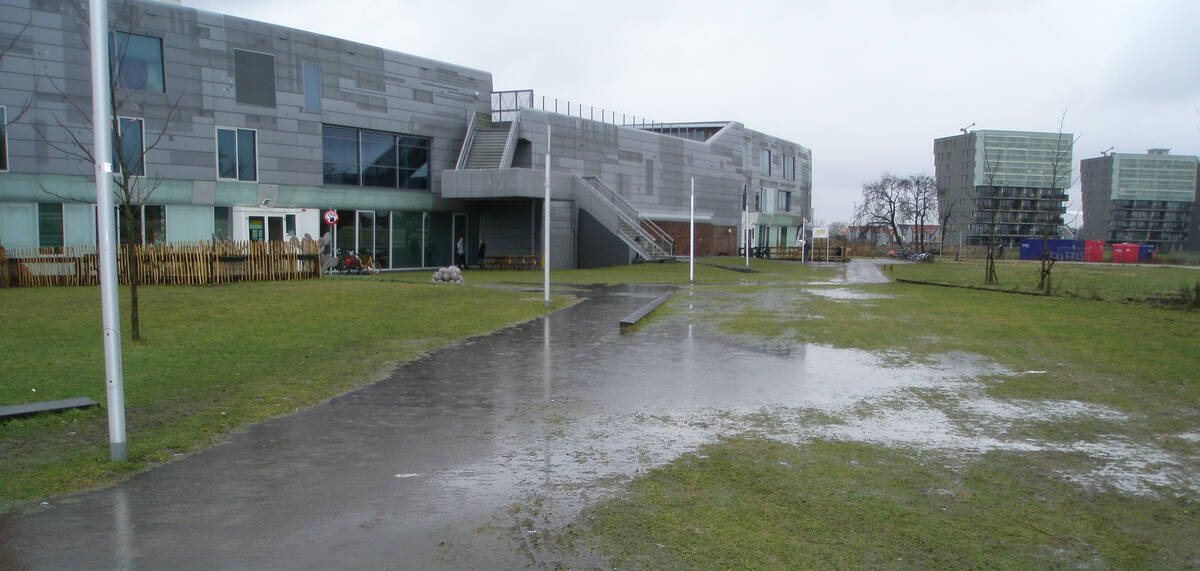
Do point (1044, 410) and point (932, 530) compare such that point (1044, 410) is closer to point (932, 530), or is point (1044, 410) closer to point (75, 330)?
point (932, 530)

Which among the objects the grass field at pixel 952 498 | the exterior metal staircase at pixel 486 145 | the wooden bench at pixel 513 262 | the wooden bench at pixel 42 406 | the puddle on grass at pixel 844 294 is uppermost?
the exterior metal staircase at pixel 486 145

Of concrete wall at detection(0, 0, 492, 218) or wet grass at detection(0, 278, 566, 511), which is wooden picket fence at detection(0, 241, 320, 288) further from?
concrete wall at detection(0, 0, 492, 218)

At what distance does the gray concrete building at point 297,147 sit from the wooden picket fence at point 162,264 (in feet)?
7.56

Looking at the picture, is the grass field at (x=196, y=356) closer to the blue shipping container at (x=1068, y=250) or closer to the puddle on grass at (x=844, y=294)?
the puddle on grass at (x=844, y=294)

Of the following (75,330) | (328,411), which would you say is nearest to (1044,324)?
(328,411)

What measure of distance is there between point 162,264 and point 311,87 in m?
13.2

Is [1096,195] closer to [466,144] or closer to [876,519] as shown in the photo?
[466,144]

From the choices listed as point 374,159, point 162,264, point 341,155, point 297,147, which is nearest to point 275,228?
point 297,147

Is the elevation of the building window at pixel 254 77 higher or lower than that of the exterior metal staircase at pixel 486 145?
higher

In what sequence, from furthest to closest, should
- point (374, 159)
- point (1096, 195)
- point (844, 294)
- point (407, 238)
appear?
point (1096, 195) < point (407, 238) < point (374, 159) < point (844, 294)

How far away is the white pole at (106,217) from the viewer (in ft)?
20.8

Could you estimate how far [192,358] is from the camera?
464 inches

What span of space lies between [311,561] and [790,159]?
8035cm

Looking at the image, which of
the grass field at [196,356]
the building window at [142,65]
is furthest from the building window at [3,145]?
the grass field at [196,356]
